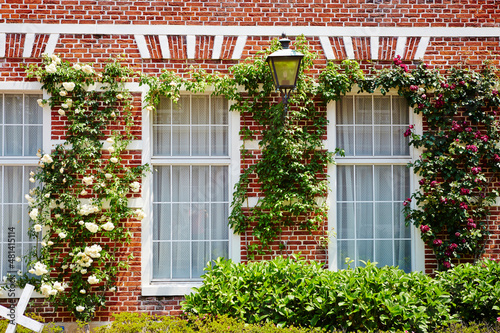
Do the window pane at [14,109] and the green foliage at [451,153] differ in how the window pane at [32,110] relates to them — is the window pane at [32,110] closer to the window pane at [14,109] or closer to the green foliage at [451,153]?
the window pane at [14,109]

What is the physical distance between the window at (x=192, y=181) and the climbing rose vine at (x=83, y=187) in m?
0.44

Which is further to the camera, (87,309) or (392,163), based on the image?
(392,163)

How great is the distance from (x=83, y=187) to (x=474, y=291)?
5.04m

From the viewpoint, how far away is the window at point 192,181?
645cm

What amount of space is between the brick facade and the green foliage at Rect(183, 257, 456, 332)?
963mm

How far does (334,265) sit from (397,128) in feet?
7.08

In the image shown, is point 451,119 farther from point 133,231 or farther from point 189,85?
point 133,231

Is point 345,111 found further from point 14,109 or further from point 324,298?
point 14,109

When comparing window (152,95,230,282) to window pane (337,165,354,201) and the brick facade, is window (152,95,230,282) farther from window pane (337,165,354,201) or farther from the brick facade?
window pane (337,165,354,201)

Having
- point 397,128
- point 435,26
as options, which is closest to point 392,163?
point 397,128

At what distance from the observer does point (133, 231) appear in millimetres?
6230

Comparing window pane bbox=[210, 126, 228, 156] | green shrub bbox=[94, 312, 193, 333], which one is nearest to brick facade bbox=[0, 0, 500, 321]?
window pane bbox=[210, 126, 228, 156]

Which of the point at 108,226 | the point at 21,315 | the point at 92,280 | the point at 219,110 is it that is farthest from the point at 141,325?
the point at 219,110

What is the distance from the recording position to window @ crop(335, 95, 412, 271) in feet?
21.5
